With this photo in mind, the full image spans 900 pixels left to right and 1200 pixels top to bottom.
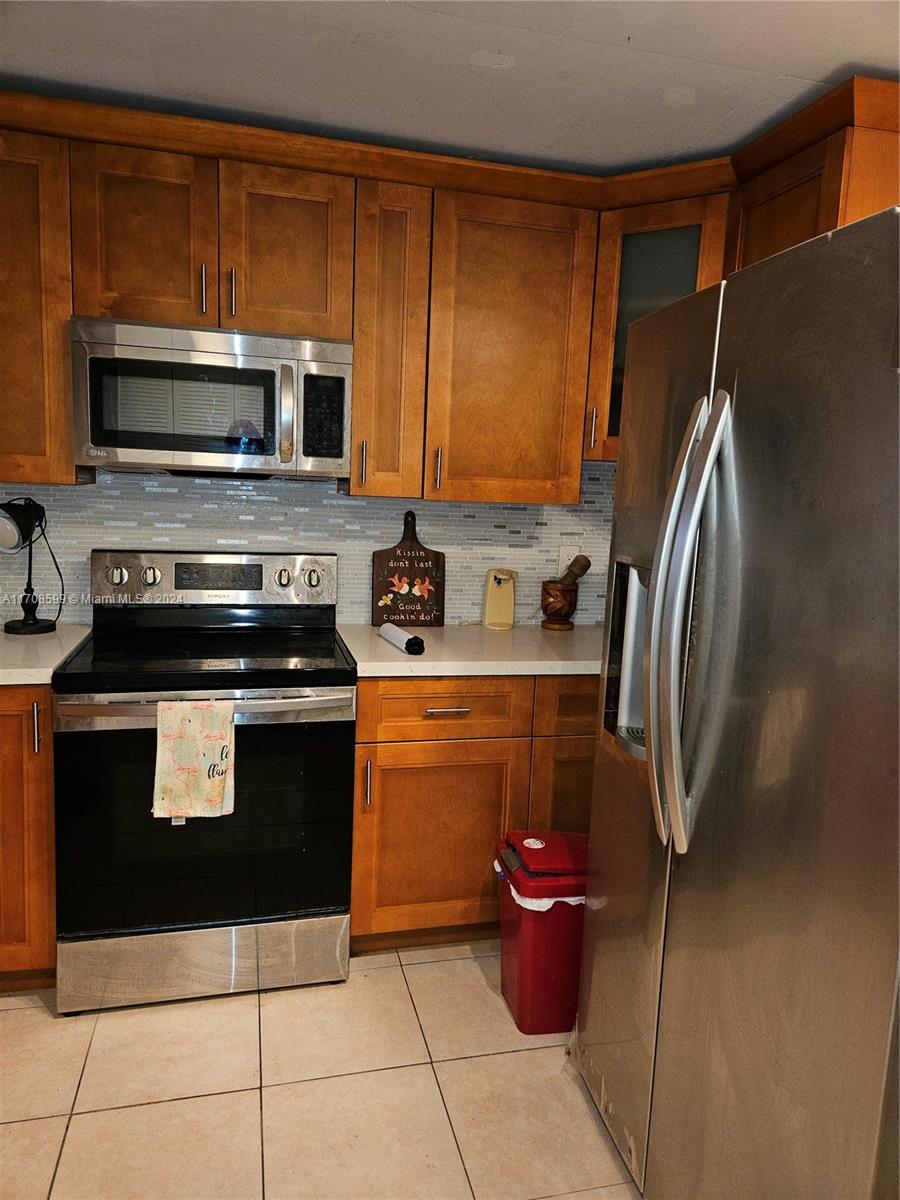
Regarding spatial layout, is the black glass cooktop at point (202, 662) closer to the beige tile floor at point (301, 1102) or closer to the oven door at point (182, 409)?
the oven door at point (182, 409)

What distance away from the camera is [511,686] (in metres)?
2.33

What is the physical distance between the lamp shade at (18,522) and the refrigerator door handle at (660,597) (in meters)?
1.80

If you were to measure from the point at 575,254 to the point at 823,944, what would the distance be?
2.06 metres

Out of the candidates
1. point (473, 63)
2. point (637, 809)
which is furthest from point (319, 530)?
point (637, 809)

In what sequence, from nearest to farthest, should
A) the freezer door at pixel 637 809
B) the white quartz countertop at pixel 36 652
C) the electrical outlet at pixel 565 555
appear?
1. the freezer door at pixel 637 809
2. the white quartz countertop at pixel 36 652
3. the electrical outlet at pixel 565 555

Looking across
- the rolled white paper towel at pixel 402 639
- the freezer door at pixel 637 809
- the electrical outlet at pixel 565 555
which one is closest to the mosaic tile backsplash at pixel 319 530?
the electrical outlet at pixel 565 555

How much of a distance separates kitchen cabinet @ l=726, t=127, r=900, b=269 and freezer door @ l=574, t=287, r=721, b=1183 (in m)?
0.69

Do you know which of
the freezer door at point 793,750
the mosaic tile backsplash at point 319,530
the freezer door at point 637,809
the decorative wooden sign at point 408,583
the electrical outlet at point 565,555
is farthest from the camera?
the electrical outlet at point 565,555

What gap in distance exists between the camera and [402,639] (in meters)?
2.40

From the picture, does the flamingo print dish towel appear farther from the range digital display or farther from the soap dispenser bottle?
the soap dispenser bottle

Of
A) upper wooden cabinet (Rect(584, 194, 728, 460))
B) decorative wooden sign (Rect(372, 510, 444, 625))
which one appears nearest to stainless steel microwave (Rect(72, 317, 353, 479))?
decorative wooden sign (Rect(372, 510, 444, 625))

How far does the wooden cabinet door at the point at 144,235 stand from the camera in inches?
83.6

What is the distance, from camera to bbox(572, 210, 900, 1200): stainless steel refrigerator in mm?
989

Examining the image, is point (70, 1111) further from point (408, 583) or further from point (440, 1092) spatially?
point (408, 583)
